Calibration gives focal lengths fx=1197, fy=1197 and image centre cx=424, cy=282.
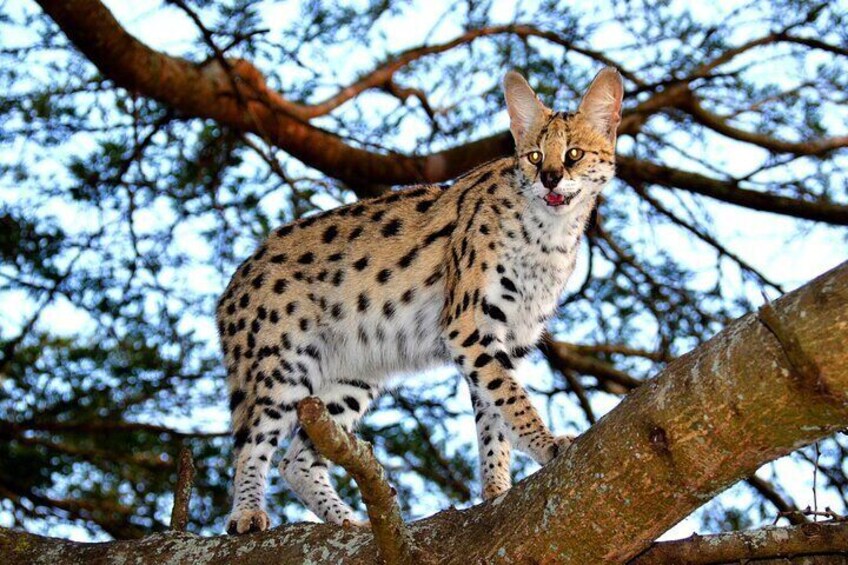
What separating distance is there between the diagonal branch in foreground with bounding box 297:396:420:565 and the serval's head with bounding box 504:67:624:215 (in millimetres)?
2953

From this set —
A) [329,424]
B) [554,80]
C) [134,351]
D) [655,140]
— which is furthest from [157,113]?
[329,424]

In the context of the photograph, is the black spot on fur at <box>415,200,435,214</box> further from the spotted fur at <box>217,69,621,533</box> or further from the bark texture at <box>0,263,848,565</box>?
the bark texture at <box>0,263,848,565</box>

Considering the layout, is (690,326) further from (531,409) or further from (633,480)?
(633,480)

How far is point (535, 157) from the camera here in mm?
7023

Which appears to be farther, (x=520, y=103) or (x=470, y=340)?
(x=520, y=103)

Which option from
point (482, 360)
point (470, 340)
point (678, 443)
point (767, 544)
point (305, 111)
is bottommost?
point (767, 544)

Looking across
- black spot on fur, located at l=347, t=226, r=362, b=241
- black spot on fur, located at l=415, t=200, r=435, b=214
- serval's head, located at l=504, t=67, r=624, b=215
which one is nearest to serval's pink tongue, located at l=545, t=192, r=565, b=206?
serval's head, located at l=504, t=67, r=624, b=215

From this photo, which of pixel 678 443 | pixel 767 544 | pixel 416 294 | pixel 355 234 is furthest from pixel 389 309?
pixel 678 443

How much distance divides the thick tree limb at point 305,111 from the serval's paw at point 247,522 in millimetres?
3126

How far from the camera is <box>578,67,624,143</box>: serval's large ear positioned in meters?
7.07

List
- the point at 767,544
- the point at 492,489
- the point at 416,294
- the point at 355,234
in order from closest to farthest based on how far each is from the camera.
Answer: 1. the point at 767,544
2. the point at 492,489
3. the point at 416,294
4. the point at 355,234

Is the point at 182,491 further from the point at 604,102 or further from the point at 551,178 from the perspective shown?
the point at 604,102

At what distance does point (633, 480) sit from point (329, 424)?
1.05 metres

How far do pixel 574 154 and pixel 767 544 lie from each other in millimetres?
3091
